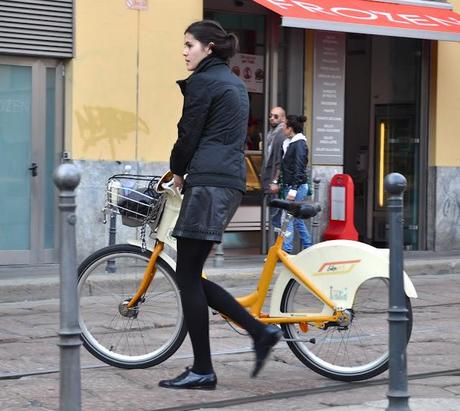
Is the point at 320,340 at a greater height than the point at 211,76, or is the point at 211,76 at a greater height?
the point at 211,76

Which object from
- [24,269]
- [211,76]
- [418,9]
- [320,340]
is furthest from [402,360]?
[418,9]

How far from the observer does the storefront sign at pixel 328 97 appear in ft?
47.1

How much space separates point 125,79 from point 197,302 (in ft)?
23.8

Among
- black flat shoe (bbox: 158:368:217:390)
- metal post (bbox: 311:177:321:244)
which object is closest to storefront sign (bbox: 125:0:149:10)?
metal post (bbox: 311:177:321:244)

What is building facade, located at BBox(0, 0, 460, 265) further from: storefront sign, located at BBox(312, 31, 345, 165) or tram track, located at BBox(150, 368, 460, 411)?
tram track, located at BBox(150, 368, 460, 411)

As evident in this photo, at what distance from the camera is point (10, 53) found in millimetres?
11961

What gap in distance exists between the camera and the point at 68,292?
4.34 meters

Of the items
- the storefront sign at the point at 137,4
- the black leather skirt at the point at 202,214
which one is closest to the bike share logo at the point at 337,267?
the black leather skirt at the point at 202,214

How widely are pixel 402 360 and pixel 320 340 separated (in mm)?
1342

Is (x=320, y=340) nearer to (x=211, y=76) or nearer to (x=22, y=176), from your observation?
(x=211, y=76)

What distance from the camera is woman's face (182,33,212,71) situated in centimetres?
583

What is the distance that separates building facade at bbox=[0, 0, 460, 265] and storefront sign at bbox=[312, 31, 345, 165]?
0.8 inches

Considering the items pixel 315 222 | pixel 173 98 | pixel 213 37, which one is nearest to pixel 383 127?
pixel 315 222

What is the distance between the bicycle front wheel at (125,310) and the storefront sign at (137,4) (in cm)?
690
